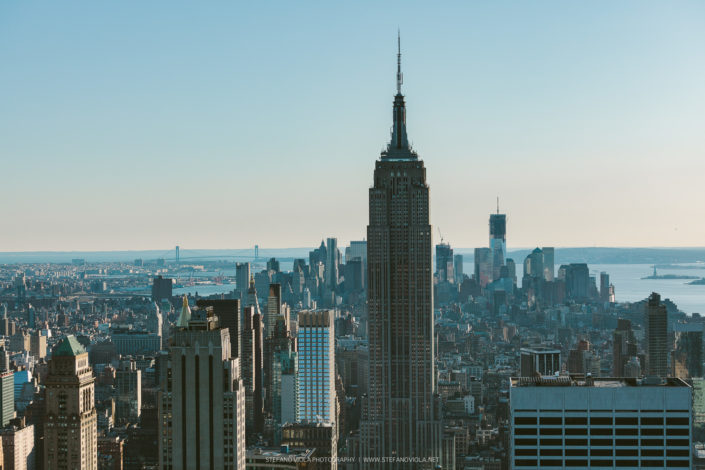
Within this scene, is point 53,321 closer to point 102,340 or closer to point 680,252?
point 102,340

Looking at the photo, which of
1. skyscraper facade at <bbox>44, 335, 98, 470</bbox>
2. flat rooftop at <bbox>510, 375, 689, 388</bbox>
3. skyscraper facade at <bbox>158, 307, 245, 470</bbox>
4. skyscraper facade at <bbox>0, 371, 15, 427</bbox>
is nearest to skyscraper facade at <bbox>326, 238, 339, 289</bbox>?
skyscraper facade at <bbox>0, 371, 15, 427</bbox>

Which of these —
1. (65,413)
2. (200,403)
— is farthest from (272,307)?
(200,403)

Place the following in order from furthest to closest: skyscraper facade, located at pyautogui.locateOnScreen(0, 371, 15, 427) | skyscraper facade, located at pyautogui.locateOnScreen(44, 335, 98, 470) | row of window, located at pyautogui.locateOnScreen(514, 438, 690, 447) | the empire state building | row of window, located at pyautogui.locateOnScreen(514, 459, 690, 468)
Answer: the empire state building, skyscraper facade, located at pyautogui.locateOnScreen(0, 371, 15, 427), skyscraper facade, located at pyautogui.locateOnScreen(44, 335, 98, 470), row of window, located at pyautogui.locateOnScreen(514, 438, 690, 447), row of window, located at pyautogui.locateOnScreen(514, 459, 690, 468)

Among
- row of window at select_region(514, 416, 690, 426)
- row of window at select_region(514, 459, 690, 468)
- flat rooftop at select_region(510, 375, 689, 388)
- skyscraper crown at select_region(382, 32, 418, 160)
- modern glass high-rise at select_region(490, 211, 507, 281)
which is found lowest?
row of window at select_region(514, 459, 690, 468)

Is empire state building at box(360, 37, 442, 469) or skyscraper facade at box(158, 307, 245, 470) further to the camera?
empire state building at box(360, 37, 442, 469)

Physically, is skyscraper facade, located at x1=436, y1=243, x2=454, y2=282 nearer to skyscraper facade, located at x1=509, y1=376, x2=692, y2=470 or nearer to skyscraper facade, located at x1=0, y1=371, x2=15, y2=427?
skyscraper facade, located at x1=0, y1=371, x2=15, y2=427

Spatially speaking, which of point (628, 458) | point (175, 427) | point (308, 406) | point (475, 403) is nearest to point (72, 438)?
point (175, 427)
